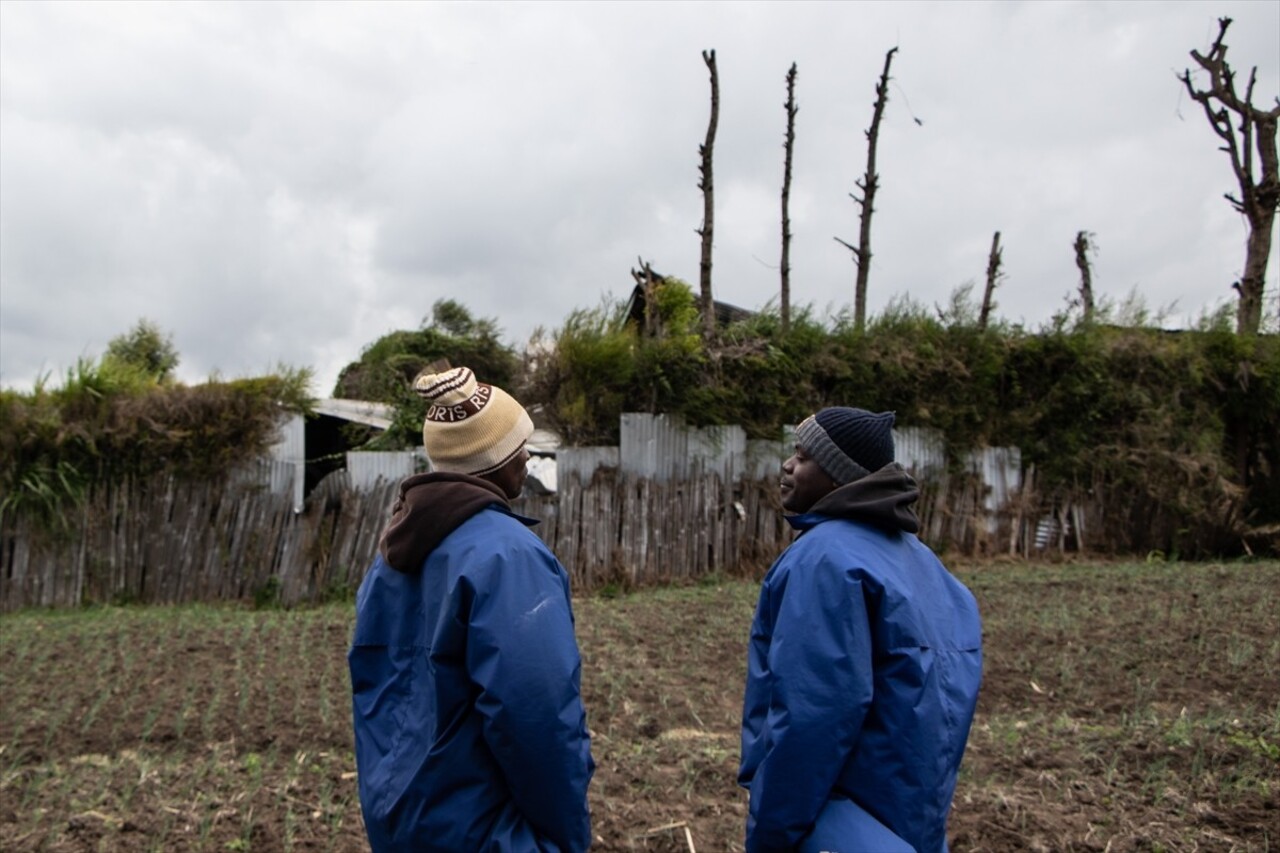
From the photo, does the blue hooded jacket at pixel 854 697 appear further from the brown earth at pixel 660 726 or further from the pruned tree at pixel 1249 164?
the pruned tree at pixel 1249 164

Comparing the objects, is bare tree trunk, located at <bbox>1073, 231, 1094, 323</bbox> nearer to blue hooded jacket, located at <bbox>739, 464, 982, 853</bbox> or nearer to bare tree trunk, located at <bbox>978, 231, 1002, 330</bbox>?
bare tree trunk, located at <bbox>978, 231, 1002, 330</bbox>

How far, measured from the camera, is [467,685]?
84.4 inches

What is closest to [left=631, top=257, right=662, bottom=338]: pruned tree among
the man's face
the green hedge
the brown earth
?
the green hedge

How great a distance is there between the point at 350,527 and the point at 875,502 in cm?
945

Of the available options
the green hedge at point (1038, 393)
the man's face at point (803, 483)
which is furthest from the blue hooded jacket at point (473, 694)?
the green hedge at point (1038, 393)

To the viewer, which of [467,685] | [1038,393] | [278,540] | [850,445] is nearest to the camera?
[467,685]

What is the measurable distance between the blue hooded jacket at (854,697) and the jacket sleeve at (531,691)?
1.33 feet

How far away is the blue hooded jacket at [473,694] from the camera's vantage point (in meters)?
2.06

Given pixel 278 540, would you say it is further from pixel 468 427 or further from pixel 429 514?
pixel 429 514

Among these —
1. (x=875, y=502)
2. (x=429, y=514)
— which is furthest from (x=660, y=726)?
(x=429, y=514)

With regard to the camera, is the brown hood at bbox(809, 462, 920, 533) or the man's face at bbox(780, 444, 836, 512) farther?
the man's face at bbox(780, 444, 836, 512)

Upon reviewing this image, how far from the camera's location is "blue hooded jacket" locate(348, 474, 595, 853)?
2.06 metres

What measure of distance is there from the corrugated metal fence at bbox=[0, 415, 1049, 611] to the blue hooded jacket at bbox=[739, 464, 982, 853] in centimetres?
886

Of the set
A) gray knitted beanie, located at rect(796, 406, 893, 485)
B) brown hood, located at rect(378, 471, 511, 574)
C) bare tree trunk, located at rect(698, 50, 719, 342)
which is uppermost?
bare tree trunk, located at rect(698, 50, 719, 342)
